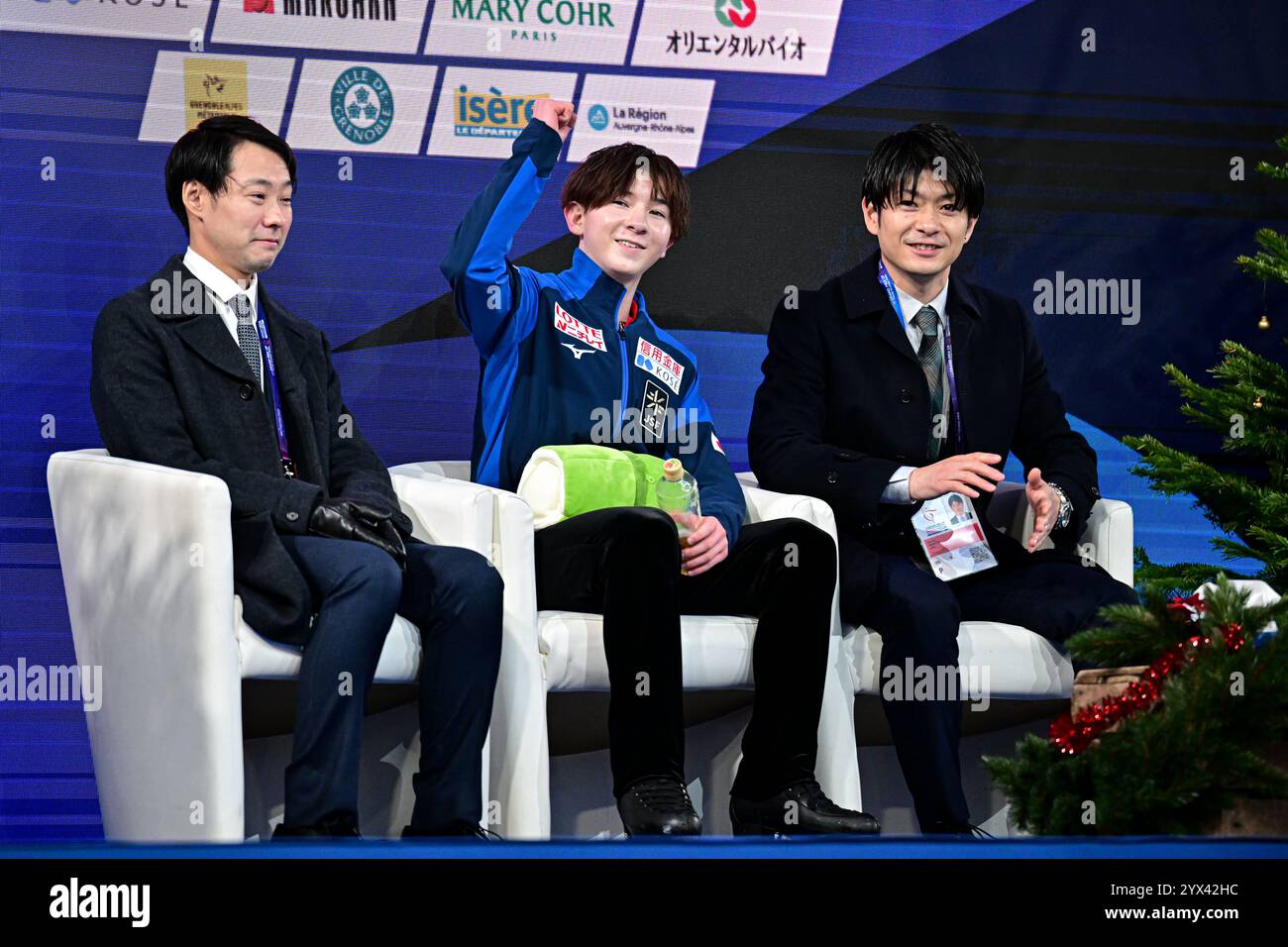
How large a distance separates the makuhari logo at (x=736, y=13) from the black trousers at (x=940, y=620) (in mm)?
1716

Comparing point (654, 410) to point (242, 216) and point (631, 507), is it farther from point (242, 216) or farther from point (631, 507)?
point (242, 216)

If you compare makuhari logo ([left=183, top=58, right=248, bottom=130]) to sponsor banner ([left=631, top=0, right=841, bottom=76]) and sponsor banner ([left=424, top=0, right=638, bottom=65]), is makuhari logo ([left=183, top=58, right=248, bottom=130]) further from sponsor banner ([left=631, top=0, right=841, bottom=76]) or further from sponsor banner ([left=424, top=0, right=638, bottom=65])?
sponsor banner ([left=631, top=0, right=841, bottom=76])

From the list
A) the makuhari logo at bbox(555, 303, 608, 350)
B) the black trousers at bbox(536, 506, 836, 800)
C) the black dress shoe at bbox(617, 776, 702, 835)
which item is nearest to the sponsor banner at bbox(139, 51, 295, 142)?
the makuhari logo at bbox(555, 303, 608, 350)

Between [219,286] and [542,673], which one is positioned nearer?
[542,673]

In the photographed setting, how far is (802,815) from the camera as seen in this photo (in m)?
3.37

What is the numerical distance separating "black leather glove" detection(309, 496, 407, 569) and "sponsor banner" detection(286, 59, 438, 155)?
145cm

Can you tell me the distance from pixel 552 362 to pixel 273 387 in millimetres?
680

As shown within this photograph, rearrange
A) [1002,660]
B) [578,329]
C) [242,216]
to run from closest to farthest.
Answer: [242,216]
[1002,660]
[578,329]

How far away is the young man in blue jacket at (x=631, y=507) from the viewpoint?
3.29 m

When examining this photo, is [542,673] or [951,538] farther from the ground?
[951,538]

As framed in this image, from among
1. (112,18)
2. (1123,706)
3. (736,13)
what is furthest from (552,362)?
(1123,706)

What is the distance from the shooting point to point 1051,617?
146 inches
